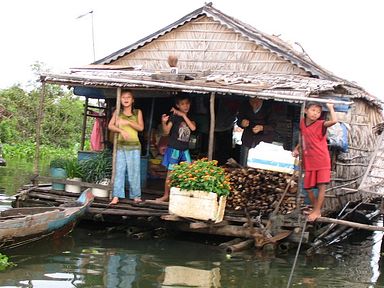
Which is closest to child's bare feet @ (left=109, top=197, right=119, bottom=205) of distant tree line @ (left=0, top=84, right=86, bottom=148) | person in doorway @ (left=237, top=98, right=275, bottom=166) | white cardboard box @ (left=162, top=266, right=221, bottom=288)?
white cardboard box @ (left=162, top=266, right=221, bottom=288)

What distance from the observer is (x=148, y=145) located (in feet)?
40.1

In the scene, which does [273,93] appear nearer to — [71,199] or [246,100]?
[246,100]

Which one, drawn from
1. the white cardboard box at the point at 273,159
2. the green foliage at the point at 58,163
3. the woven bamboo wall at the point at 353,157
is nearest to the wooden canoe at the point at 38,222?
the green foliage at the point at 58,163

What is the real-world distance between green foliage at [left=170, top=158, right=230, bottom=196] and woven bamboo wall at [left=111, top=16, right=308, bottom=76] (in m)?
4.28

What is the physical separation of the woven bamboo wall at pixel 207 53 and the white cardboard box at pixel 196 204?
4.64 metres

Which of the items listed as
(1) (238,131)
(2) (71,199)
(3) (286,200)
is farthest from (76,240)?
(1) (238,131)

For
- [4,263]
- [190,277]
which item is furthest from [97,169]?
[190,277]

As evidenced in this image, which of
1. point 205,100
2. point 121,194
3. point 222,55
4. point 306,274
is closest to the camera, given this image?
point 306,274

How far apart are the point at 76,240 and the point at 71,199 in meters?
0.90

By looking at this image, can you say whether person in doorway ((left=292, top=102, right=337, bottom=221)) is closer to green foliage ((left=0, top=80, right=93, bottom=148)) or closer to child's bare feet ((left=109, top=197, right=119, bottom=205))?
child's bare feet ((left=109, top=197, right=119, bottom=205))

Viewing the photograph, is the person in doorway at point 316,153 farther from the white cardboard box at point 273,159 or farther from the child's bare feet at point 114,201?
the child's bare feet at point 114,201

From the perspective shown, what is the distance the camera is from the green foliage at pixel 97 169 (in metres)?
10.9

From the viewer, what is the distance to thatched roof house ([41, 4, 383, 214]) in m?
10.2

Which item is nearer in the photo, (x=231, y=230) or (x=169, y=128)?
(x=231, y=230)
